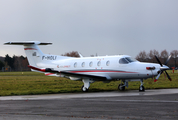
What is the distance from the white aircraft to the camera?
20.6 meters

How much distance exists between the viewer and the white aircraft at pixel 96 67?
20.6 metres

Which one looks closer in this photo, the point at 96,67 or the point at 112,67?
the point at 112,67

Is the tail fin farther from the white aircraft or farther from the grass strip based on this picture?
the grass strip

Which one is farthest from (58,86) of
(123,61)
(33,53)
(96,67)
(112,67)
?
(123,61)

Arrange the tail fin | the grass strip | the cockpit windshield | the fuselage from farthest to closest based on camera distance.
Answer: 1. the tail fin
2. the grass strip
3. the cockpit windshield
4. the fuselage

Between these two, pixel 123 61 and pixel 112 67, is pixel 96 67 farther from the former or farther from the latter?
pixel 123 61

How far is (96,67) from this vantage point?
22750mm

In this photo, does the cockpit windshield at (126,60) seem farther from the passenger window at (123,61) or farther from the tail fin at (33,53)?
the tail fin at (33,53)

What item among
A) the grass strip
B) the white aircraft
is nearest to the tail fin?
the white aircraft

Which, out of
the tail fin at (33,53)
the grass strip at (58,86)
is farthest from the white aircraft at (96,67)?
the grass strip at (58,86)

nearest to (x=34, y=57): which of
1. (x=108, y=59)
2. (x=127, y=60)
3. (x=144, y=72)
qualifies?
(x=108, y=59)

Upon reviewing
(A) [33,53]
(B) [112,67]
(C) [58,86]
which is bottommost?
(C) [58,86]

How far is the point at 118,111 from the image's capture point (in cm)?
1074

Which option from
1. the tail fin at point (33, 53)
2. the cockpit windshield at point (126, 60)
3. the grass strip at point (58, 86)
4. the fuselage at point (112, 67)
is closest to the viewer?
the fuselage at point (112, 67)
